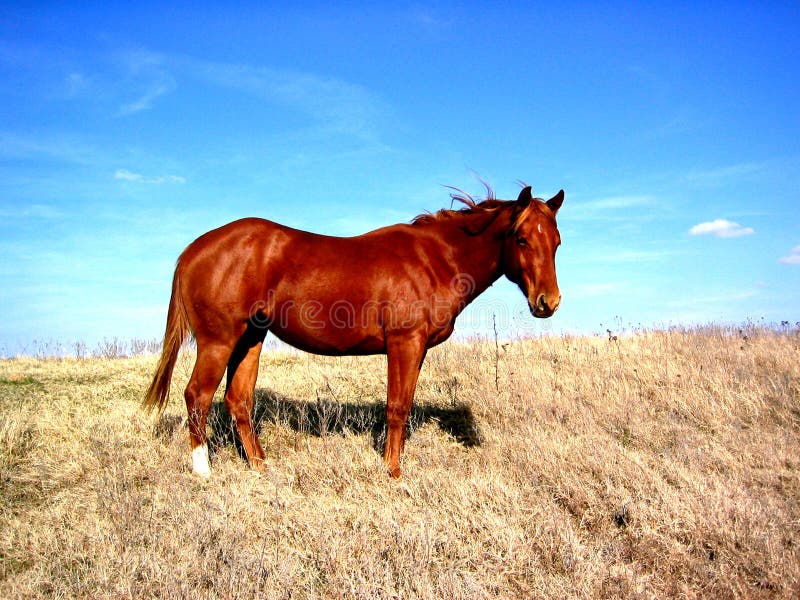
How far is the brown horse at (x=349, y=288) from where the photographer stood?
541 centimetres

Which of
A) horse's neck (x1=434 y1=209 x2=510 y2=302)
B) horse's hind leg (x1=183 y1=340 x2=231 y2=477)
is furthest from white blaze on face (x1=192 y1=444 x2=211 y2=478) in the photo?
horse's neck (x1=434 y1=209 x2=510 y2=302)

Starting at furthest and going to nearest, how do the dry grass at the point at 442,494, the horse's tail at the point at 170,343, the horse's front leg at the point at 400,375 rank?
the horse's tail at the point at 170,343, the horse's front leg at the point at 400,375, the dry grass at the point at 442,494

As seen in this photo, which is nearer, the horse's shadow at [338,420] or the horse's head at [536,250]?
the horse's head at [536,250]

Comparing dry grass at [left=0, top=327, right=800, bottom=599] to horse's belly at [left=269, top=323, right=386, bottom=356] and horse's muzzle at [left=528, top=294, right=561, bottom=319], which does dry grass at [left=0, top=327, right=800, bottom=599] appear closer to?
horse's belly at [left=269, top=323, right=386, bottom=356]

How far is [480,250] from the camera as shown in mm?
5723

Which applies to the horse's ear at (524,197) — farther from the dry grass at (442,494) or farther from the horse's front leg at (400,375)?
the dry grass at (442,494)

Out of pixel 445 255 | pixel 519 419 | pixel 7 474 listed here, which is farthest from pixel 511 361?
pixel 7 474

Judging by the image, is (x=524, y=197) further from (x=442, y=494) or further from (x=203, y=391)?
(x=203, y=391)

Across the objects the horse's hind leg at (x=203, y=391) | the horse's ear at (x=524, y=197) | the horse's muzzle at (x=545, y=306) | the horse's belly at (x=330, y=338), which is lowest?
the horse's hind leg at (x=203, y=391)

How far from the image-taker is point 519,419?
7141mm

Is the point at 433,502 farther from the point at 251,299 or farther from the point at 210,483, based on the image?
the point at 251,299

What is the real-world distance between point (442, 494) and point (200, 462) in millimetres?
2401

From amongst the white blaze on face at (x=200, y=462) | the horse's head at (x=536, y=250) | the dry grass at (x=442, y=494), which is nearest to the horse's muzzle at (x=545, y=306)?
the horse's head at (x=536, y=250)

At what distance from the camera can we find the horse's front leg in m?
5.39
